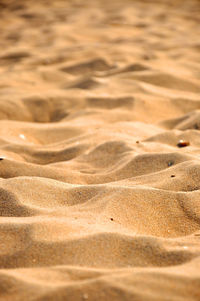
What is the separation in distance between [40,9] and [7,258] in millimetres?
6022

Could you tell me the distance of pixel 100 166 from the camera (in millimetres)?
2191

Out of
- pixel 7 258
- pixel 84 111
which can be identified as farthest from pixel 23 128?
pixel 7 258

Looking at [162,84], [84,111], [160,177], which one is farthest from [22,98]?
[160,177]

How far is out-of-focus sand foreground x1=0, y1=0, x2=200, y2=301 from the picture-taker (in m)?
1.14

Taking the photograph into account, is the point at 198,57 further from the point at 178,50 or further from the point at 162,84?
the point at 162,84

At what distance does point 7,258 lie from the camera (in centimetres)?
127

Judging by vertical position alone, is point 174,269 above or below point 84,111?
above

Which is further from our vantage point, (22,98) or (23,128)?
(22,98)

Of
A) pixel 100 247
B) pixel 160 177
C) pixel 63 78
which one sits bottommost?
pixel 63 78

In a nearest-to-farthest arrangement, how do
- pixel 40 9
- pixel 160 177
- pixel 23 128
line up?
pixel 160 177 < pixel 23 128 < pixel 40 9

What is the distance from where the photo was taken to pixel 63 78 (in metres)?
3.95

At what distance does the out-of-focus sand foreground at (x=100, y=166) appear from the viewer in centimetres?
114

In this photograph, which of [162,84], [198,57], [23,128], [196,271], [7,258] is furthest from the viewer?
[198,57]

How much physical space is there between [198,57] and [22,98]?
200cm
